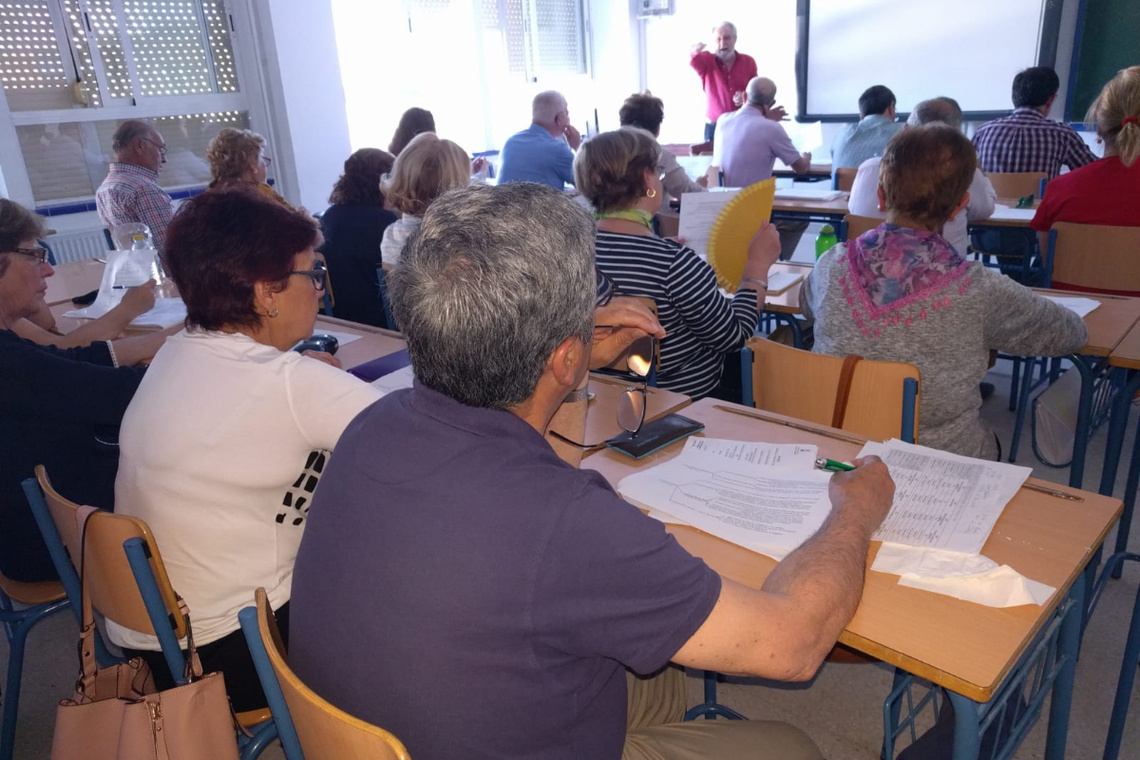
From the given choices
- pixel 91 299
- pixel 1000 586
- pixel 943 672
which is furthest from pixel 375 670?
pixel 91 299

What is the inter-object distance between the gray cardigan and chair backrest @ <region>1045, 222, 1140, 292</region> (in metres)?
1.08

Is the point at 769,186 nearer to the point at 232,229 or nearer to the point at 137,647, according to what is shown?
the point at 232,229

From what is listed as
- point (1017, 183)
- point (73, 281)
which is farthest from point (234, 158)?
point (1017, 183)

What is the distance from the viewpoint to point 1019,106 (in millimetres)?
4391

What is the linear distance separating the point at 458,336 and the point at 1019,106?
465 cm

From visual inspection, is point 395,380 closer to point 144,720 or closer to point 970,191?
point 144,720

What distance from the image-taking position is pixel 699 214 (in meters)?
2.42

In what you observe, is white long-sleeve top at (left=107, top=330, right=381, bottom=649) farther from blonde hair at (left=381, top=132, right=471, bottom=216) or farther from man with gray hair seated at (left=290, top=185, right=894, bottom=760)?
blonde hair at (left=381, top=132, right=471, bottom=216)

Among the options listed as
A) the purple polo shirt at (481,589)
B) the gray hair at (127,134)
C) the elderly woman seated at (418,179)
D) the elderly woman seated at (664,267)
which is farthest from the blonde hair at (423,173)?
the purple polo shirt at (481,589)

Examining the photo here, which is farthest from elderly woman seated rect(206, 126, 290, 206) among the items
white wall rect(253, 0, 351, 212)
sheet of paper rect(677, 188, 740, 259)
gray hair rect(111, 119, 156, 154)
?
sheet of paper rect(677, 188, 740, 259)

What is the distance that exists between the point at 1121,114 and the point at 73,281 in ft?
14.5

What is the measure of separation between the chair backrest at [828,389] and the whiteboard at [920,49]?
5884 millimetres

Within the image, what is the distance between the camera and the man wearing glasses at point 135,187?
13.6 feet

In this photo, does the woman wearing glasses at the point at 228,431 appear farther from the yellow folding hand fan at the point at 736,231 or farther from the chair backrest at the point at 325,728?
the yellow folding hand fan at the point at 736,231
